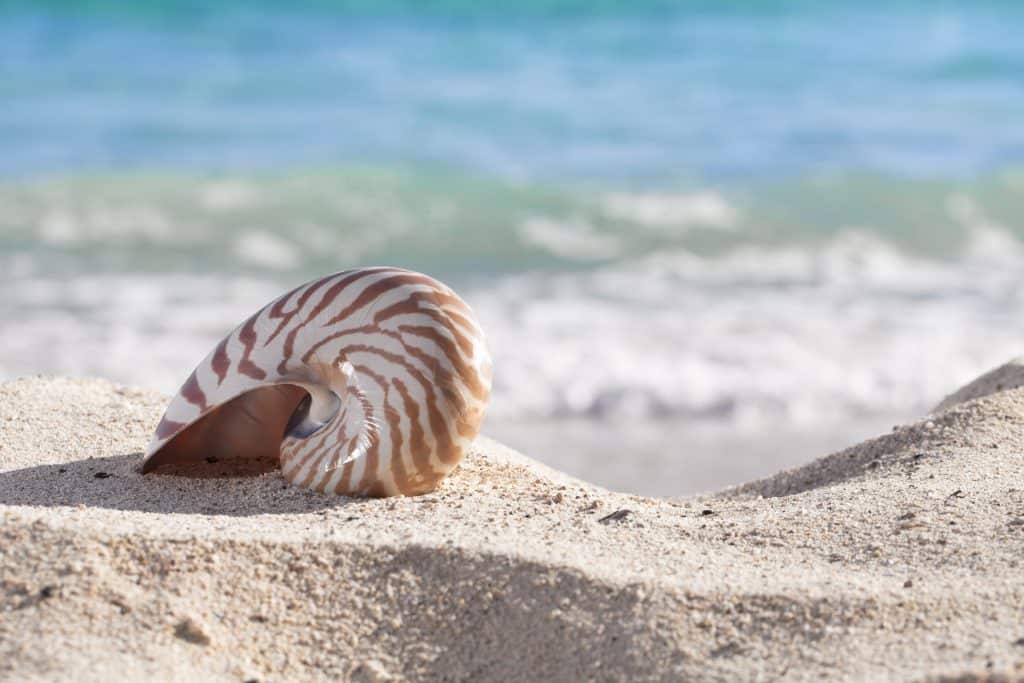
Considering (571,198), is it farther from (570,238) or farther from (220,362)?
(220,362)

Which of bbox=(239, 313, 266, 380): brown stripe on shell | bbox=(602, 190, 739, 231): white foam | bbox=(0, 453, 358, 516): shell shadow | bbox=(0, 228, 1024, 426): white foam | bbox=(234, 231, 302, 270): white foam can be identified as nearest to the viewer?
bbox=(0, 453, 358, 516): shell shadow

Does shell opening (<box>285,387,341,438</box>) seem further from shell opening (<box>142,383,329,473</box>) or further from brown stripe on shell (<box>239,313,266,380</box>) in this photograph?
brown stripe on shell (<box>239,313,266,380</box>)

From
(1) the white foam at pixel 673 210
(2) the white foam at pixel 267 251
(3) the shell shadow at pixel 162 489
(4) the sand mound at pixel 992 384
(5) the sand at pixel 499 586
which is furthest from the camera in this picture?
(1) the white foam at pixel 673 210

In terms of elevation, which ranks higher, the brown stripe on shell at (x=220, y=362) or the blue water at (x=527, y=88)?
the blue water at (x=527, y=88)

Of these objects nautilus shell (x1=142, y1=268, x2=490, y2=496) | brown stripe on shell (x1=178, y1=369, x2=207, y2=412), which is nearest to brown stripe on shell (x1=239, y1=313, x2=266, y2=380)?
nautilus shell (x1=142, y1=268, x2=490, y2=496)

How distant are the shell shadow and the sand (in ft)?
0.03

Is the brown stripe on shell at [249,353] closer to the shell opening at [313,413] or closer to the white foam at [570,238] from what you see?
the shell opening at [313,413]

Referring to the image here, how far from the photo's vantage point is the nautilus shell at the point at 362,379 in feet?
10.3

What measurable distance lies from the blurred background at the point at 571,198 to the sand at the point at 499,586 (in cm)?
203

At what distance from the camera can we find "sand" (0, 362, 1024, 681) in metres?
2.29

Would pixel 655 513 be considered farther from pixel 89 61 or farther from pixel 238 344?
pixel 89 61

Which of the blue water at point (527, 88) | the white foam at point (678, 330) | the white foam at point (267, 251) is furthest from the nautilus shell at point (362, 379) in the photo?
the blue water at point (527, 88)

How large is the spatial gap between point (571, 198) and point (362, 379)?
862 cm

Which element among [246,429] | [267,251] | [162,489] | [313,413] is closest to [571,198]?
[267,251]
